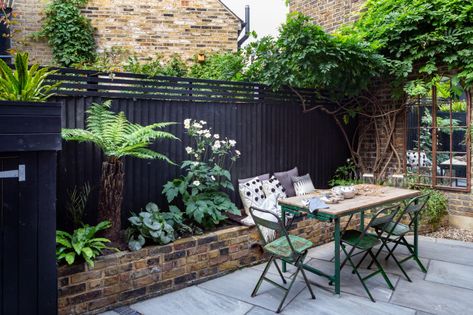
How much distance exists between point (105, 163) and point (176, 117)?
130cm

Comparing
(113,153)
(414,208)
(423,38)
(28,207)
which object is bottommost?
(414,208)

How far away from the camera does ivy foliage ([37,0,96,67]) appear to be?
812 centimetres

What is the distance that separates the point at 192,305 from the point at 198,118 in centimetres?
240

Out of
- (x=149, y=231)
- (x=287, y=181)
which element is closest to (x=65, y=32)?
(x=287, y=181)

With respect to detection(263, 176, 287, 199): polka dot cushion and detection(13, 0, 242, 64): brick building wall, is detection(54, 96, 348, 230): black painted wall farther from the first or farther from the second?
detection(13, 0, 242, 64): brick building wall

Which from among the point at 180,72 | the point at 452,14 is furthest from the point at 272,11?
the point at 452,14

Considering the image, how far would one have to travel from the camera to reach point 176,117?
15.1 ft

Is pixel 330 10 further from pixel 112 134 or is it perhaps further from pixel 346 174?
pixel 112 134

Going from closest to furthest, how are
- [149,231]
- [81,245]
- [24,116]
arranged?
[24,116] < [81,245] < [149,231]

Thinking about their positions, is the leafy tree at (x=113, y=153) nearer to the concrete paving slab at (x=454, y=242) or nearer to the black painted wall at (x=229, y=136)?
the black painted wall at (x=229, y=136)

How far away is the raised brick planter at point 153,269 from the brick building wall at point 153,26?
20.5 feet

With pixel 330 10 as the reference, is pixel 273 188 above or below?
below

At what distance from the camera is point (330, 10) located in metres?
8.16

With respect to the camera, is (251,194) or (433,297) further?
(251,194)
